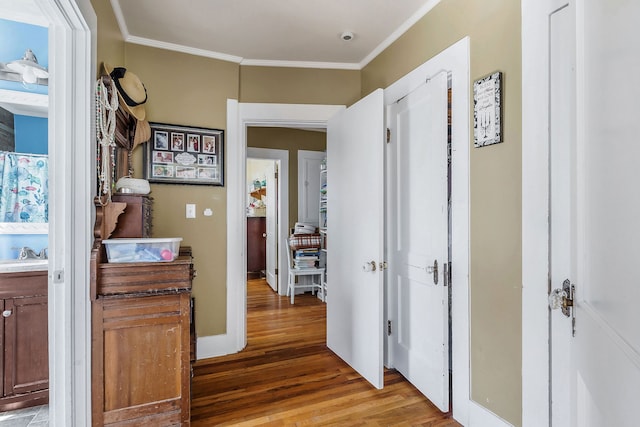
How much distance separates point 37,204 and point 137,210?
2.82 feet

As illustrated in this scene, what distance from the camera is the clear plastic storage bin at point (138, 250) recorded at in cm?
154

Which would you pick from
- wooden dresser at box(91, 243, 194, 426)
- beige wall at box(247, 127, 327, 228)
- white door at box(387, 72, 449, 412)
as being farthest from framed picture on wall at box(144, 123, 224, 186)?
beige wall at box(247, 127, 327, 228)

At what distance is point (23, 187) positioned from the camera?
2.00 m

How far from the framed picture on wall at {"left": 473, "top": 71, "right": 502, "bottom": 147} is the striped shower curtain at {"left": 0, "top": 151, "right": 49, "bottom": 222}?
99.8 inches

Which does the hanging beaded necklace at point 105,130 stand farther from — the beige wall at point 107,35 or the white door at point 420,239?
the white door at point 420,239

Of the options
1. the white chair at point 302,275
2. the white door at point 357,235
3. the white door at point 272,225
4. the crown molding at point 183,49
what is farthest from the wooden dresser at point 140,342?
the white door at point 272,225

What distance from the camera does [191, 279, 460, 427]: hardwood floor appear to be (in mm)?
1848

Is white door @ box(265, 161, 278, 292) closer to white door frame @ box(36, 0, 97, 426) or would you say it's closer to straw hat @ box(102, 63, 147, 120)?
straw hat @ box(102, 63, 147, 120)

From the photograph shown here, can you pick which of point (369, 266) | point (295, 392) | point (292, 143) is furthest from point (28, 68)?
point (292, 143)

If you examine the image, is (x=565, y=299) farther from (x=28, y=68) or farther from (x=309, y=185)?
(x=309, y=185)

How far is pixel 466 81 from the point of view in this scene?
1.75m

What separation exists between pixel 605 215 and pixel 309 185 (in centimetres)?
435

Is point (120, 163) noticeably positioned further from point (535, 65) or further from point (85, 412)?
point (535, 65)

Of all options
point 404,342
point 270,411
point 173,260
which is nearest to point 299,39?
point 173,260
